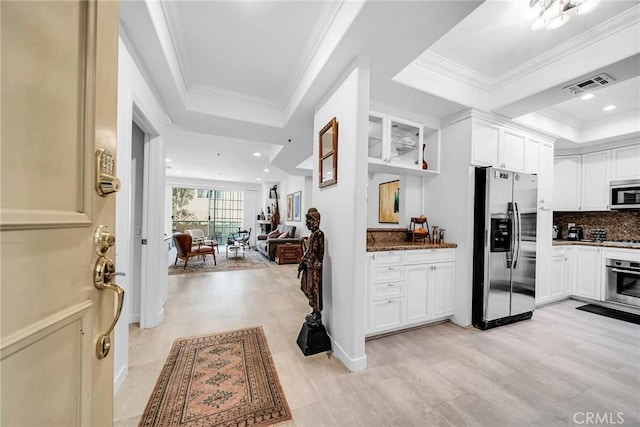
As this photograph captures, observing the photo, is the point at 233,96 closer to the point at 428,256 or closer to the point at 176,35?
the point at 176,35

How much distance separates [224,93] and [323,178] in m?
1.68

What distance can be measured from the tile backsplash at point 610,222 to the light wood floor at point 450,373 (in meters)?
1.64

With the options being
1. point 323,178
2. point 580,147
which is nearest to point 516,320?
point 323,178

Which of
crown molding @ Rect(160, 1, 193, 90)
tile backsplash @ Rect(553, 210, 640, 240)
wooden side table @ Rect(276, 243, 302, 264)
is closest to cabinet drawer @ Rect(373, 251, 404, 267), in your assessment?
crown molding @ Rect(160, 1, 193, 90)

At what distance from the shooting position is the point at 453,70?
2512 millimetres

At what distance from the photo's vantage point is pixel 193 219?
9.89 meters

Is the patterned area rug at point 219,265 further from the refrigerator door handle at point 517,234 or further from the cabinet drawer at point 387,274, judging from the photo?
the refrigerator door handle at point 517,234

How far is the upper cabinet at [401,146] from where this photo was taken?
2701mm

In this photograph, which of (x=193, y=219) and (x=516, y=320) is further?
(x=193, y=219)

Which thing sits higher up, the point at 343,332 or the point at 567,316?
the point at 343,332

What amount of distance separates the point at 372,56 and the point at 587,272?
443 centimetres

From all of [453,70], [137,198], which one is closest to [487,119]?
[453,70]

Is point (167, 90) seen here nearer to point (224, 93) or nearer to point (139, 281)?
point (224, 93)

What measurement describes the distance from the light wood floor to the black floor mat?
20 centimetres
